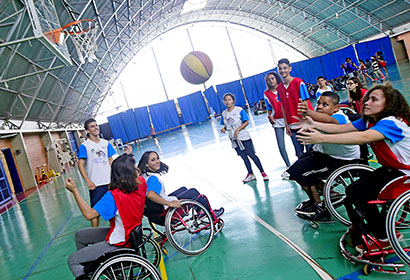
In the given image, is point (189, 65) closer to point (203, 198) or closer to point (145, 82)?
point (203, 198)

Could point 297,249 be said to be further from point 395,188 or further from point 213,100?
point 213,100

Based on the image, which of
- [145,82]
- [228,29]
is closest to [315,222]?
[145,82]

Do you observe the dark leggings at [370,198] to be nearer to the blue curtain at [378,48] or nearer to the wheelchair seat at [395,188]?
the wheelchair seat at [395,188]

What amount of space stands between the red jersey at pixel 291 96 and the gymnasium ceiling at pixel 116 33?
7749 millimetres

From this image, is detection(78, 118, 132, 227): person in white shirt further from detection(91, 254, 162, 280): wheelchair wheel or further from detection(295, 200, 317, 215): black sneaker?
detection(295, 200, 317, 215): black sneaker

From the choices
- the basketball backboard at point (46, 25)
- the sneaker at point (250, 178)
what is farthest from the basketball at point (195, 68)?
the sneaker at point (250, 178)

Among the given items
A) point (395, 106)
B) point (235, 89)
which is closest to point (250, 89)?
point (235, 89)

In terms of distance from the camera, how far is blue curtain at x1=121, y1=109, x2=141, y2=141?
1091 inches

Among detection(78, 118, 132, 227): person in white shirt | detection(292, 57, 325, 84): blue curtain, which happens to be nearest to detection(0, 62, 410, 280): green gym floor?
detection(78, 118, 132, 227): person in white shirt

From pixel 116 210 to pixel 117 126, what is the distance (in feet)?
86.7

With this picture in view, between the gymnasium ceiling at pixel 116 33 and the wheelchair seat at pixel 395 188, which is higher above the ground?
the gymnasium ceiling at pixel 116 33

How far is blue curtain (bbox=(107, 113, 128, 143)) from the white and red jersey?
2693 cm

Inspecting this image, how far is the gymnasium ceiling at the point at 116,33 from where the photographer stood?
479 inches

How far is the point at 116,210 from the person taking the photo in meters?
2.30
